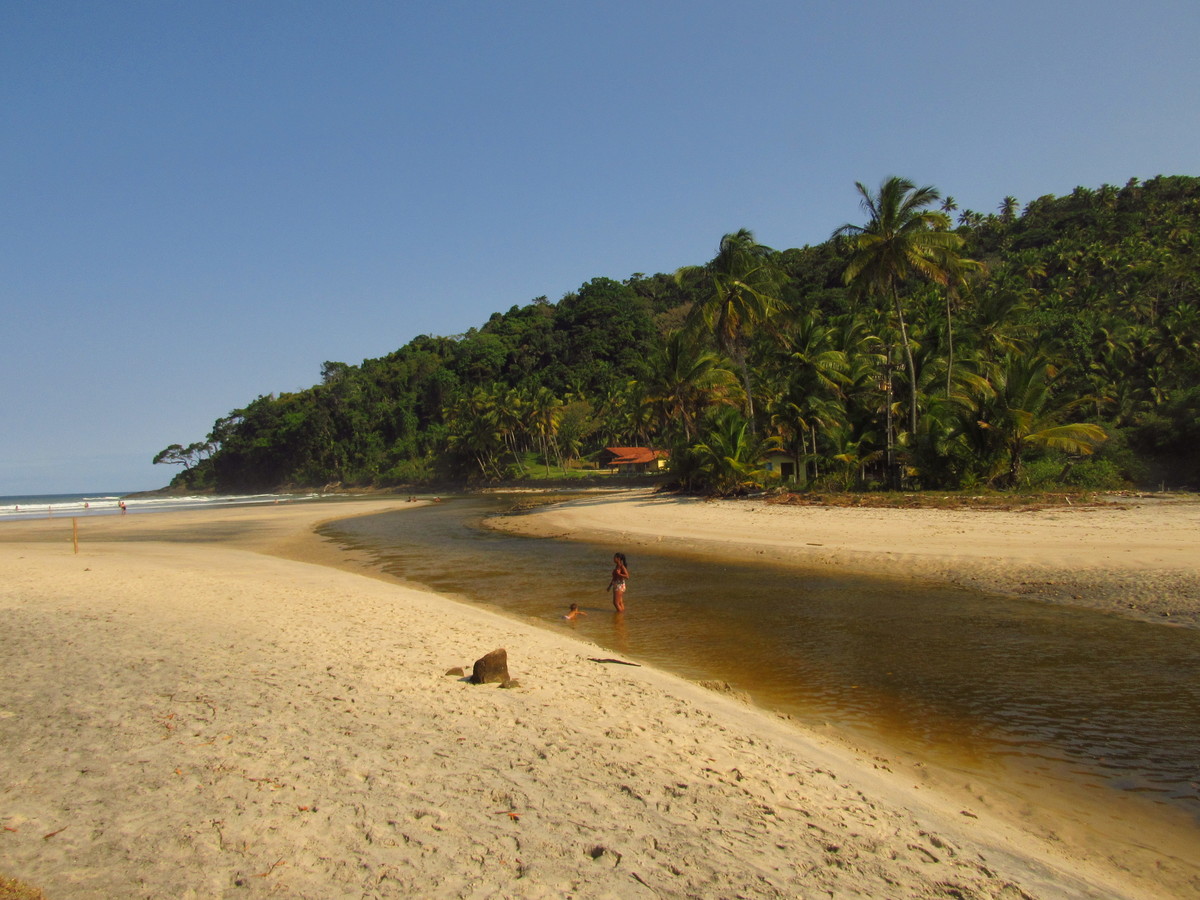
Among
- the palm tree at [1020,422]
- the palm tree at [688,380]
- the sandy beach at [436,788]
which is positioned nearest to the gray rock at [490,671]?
the sandy beach at [436,788]

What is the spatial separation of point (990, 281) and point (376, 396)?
3467 inches

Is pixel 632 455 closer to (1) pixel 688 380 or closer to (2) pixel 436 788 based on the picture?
(1) pixel 688 380

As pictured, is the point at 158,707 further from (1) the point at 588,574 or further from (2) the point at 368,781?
(1) the point at 588,574

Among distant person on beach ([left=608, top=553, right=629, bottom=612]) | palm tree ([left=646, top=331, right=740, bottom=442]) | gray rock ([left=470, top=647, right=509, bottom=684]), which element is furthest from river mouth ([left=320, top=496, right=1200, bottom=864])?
palm tree ([left=646, top=331, right=740, bottom=442])

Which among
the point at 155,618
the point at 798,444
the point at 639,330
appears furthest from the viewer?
the point at 639,330

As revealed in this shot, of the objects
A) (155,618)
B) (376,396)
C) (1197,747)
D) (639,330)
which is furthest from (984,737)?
(376,396)

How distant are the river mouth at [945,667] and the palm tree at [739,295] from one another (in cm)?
2119

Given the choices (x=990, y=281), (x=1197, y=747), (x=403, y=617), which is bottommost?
(x=1197, y=747)

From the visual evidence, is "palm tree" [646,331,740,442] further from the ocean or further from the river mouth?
the ocean

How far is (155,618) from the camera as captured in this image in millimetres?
10688

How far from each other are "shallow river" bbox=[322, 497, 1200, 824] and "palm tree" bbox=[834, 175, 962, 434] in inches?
720

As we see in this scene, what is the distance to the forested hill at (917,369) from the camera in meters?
28.2

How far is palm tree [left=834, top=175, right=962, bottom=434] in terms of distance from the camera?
29109 millimetres

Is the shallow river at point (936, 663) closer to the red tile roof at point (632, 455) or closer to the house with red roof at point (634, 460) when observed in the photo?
the house with red roof at point (634, 460)
